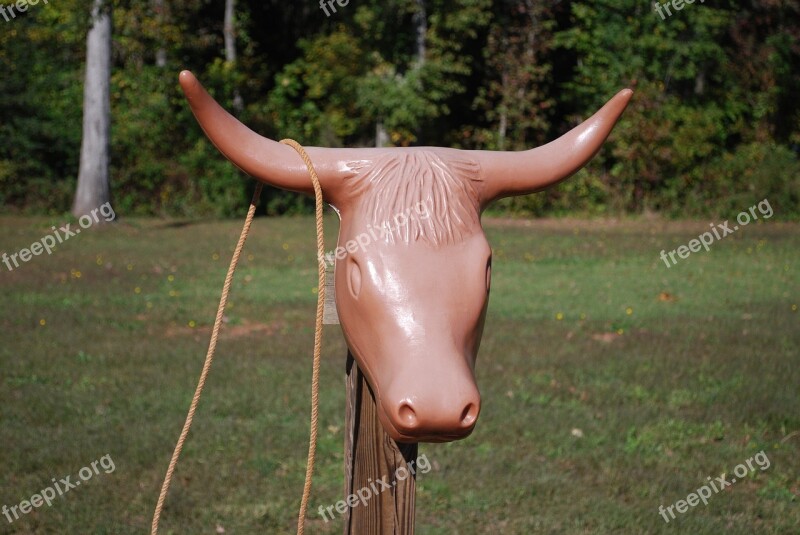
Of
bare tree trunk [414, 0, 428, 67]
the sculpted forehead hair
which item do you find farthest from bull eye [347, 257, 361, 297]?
bare tree trunk [414, 0, 428, 67]

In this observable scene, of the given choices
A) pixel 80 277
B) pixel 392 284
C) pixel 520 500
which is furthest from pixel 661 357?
pixel 80 277

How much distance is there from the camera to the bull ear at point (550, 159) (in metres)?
2.15

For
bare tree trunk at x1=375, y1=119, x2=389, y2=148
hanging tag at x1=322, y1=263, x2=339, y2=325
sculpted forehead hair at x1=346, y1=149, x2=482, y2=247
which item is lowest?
bare tree trunk at x1=375, y1=119, x2=389, y2=148

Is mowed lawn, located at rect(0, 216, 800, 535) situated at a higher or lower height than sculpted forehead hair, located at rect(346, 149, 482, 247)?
lower

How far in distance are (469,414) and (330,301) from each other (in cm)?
65

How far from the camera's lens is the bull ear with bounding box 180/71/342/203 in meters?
2.00

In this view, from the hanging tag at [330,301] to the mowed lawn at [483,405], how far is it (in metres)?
2.05

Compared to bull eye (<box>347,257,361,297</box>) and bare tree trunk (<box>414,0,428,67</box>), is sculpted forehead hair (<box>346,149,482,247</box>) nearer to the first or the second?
bull eye (<box>347,257,361,297</box>)

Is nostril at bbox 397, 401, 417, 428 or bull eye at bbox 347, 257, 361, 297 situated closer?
nostril at bbox 397, 401, 417, 428

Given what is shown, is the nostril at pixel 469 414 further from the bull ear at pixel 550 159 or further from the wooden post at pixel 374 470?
the bull ear at pixel 550 159

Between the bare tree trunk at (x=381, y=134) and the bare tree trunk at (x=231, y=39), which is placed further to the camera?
the bare tree trunk at (x=231, y=39)

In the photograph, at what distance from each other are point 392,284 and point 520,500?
107 inches

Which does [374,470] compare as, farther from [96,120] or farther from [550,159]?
[96,120]

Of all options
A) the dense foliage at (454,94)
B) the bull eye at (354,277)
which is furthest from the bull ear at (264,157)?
the dense foliage at (454,94)
